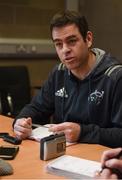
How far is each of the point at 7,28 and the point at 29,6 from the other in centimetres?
39

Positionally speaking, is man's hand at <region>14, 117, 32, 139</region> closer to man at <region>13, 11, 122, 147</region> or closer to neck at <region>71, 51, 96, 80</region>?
man at <region>13, 11, 122, 147</region>

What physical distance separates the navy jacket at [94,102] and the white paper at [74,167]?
34cm

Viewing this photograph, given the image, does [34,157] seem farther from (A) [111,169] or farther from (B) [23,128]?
(A) [111,169]

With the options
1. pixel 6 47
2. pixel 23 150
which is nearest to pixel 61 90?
pixel 23 150

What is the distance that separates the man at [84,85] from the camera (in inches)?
82.7

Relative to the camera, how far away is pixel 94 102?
7.23 feet

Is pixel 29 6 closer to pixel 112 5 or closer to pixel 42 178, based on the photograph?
pixel 112 5

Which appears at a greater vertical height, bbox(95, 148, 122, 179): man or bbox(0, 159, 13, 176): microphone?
bbox(95, 148, 122, 179): man

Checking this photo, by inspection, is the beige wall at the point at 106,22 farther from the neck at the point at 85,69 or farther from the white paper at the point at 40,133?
the white paper at the point at 40,133

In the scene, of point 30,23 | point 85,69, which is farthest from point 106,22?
point 85,69

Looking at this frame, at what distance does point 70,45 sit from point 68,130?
56 cm

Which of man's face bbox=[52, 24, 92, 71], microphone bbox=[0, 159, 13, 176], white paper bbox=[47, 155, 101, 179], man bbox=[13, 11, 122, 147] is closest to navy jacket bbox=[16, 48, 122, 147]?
man bbox=[13, 11, 122, 147]

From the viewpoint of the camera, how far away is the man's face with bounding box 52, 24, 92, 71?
219cm

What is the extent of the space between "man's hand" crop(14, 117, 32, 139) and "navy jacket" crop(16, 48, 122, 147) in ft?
0.94
